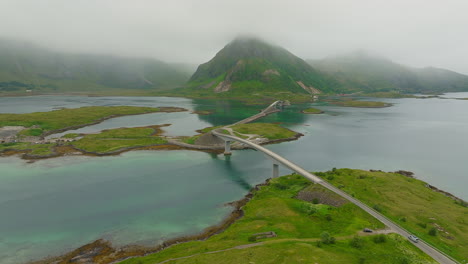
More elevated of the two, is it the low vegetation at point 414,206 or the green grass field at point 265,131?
the green grass field at point 265,131

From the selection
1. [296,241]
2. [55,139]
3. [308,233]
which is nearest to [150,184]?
[308,233]

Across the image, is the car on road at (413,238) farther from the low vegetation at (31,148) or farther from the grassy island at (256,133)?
the low vegetation at (31,148)

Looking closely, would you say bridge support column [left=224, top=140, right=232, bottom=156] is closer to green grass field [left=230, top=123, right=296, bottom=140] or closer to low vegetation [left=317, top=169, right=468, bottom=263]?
green grass field [left=230, top=123, right=296, bottom=140]

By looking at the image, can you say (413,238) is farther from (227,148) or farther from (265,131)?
(265,131)

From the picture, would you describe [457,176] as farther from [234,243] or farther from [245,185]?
[234,243]

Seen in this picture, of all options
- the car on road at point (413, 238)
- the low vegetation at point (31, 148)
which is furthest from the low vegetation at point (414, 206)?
the low vegetation at point (31, 148)

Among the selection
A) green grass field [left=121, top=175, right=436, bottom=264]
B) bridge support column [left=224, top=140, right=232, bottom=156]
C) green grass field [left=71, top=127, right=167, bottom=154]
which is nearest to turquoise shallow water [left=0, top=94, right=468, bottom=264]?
bridge support column [left=224, top=140, right=232, bottom=156]
